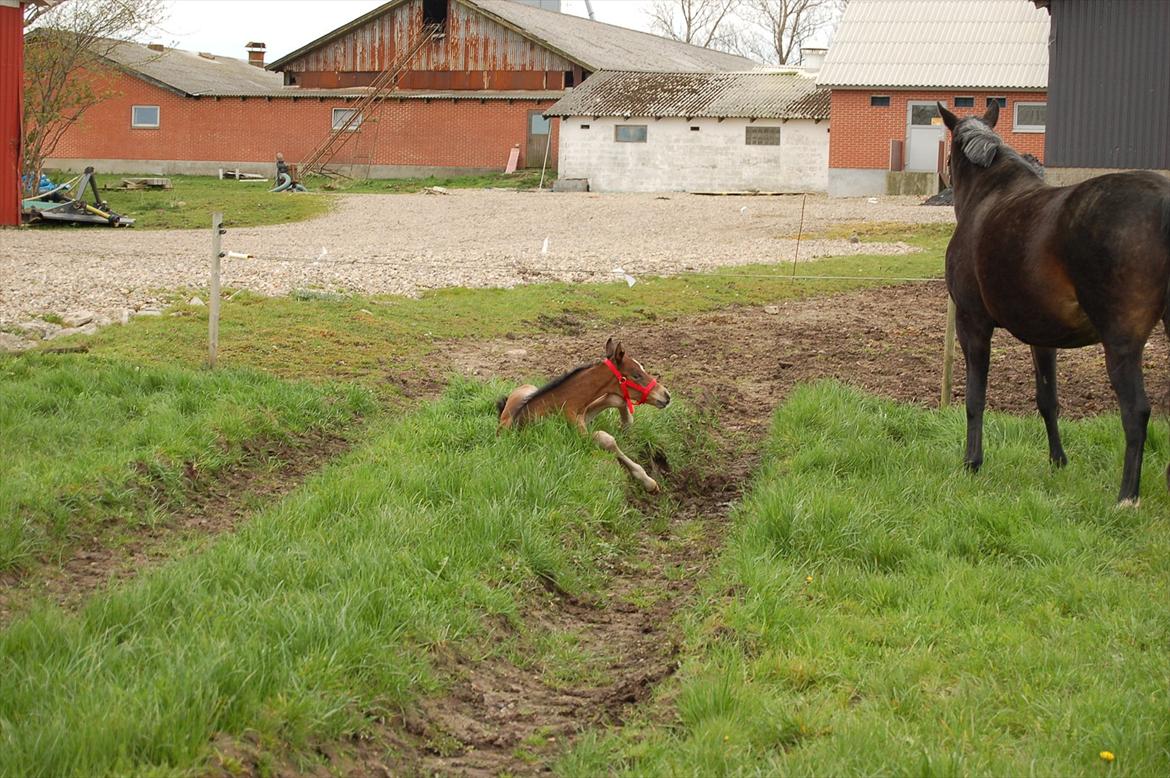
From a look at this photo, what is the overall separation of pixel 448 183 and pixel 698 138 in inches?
359

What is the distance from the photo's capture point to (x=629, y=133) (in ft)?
145

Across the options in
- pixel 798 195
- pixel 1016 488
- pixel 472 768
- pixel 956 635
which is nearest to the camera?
pixel 472 768

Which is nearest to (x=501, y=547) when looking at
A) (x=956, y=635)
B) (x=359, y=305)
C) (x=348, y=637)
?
(x=348, y=637)

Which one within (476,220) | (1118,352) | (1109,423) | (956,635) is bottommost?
(956,635)

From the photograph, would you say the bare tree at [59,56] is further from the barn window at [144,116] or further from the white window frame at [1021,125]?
the white window frame at [1021,125]

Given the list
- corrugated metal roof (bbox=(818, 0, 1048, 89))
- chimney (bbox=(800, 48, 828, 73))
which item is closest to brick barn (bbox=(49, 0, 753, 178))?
chimney (bbox=(800, 48, 828, 73))

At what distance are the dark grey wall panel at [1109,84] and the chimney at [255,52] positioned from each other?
182 feet

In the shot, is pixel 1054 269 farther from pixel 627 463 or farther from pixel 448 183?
pixel 448 183

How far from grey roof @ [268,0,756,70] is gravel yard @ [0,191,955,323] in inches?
463

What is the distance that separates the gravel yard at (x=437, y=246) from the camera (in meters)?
15.9

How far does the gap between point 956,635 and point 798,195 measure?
121ft

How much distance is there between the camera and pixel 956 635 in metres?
5.19

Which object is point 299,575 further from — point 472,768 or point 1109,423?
point 1109,423

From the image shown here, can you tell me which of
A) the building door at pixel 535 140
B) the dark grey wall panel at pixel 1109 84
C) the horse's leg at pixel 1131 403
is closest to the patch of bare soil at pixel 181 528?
the horse's leg at pixel 1131 403
